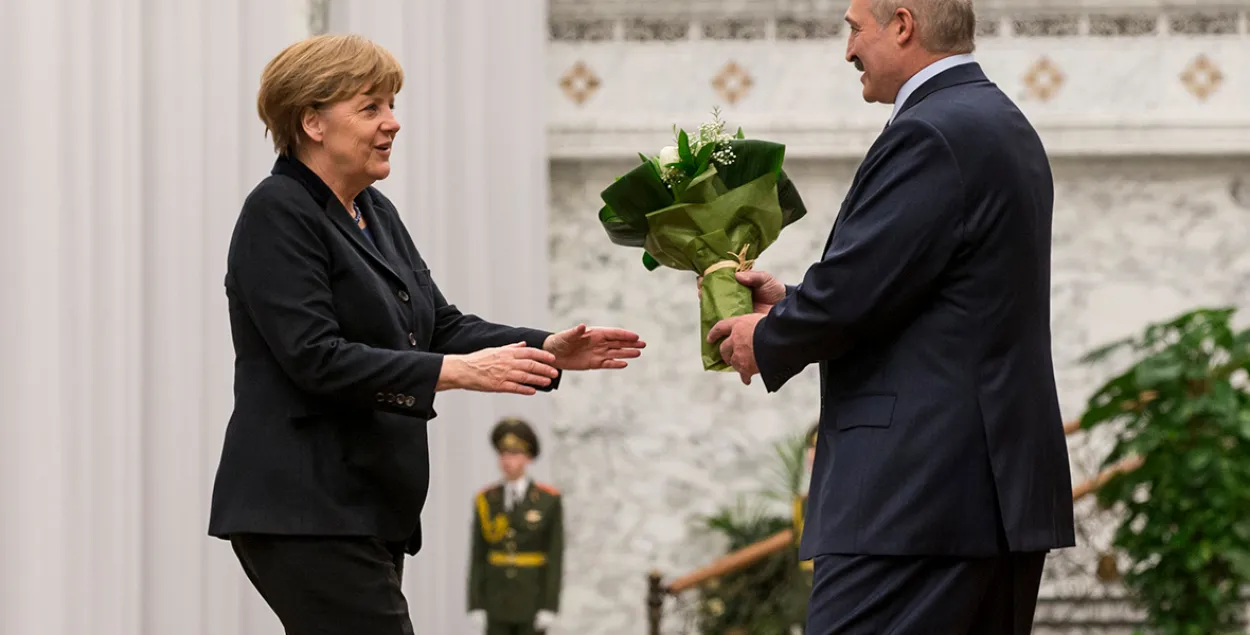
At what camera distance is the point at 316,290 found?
2.88 m

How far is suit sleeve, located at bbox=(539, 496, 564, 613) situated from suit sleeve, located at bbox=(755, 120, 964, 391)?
190 inches

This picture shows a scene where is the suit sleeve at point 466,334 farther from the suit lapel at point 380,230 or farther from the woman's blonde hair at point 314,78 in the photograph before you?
the woman's blonde hair at point 314,78

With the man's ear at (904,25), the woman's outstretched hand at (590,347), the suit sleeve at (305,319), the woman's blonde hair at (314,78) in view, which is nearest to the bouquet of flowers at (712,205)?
the woman's outstretched hand at (590,347)

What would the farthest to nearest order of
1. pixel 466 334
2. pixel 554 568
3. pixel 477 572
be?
pixel 477 572
pixel 554 568
pixel 466 334

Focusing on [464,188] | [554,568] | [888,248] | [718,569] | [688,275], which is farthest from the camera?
[688,275]

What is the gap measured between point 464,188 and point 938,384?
21.0ft

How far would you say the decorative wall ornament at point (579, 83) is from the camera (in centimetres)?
1005

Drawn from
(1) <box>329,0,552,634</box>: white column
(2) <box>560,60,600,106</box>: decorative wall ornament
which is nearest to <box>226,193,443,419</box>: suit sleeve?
(1) <box>329,0,552,634</box>: white column

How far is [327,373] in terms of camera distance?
2807 mm

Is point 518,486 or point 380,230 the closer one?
point 380,230

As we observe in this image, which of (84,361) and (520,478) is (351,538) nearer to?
(84,361)

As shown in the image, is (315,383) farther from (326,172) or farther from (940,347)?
(940,347)

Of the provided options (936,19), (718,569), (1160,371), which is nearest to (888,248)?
(936,19)

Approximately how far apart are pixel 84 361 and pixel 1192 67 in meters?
7.71
